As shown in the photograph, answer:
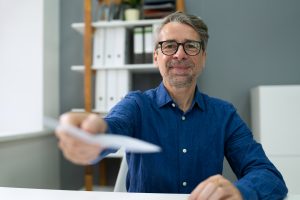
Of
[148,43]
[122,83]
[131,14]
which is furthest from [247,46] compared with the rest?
[122,83]

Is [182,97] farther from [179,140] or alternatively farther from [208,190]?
[208,190]

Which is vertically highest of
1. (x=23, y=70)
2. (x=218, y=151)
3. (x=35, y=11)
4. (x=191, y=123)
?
(x=35, y=11)

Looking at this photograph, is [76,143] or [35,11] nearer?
[76,143]

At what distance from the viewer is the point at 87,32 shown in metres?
2.31

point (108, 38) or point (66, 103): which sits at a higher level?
point (108, 38)

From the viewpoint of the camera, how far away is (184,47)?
1.17 metres

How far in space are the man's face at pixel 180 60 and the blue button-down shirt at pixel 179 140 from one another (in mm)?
78

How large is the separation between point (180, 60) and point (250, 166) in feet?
1.60

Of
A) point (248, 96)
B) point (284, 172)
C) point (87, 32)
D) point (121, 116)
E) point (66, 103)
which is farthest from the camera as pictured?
point (66, 103)

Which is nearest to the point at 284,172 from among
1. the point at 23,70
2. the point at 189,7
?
the point at 189,7

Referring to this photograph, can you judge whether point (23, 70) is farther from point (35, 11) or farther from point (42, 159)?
point (42, 159)

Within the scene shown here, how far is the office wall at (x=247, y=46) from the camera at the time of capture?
2475 millimetres

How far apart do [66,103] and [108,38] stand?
78cm

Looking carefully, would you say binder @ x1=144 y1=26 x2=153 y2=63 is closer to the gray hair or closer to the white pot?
the white pot
